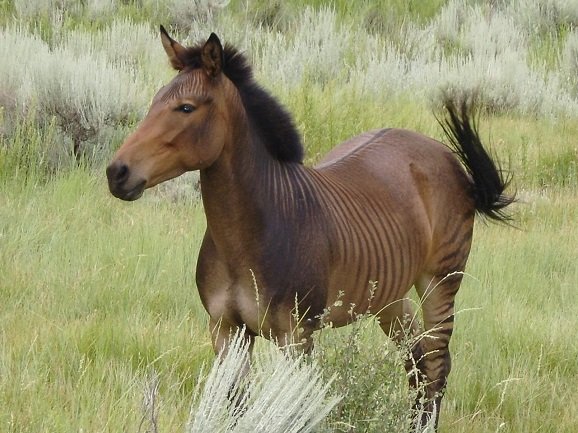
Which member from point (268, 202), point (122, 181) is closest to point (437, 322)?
point (268, 202)

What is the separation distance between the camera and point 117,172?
3.46m

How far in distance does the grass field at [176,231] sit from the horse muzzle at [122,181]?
71cm

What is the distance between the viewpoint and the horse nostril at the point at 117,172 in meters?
3.46

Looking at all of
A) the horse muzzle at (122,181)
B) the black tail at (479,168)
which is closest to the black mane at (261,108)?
the horse muzzle at (122,181)

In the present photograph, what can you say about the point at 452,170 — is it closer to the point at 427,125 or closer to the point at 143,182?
the point at 143,182

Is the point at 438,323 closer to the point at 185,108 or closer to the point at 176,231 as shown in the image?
the point at 185,108

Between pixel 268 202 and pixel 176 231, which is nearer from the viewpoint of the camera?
pixel 268 202

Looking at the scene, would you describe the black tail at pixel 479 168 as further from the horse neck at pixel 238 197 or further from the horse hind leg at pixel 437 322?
the horse neck at pixel 238 197

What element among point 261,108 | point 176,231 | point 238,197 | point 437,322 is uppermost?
point 261,108

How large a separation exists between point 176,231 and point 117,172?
3.35 meters

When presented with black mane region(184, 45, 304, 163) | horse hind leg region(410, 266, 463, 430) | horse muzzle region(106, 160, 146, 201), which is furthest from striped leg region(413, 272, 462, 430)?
horse muzzle region(106, 160, 146, 201)

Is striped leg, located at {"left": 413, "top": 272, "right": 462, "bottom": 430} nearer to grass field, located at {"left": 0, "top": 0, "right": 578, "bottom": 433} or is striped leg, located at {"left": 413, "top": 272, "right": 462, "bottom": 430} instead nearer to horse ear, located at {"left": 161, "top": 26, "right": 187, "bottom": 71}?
grass field, located at {"left": 0, "top": 0, "right": 578, "bottom": 433}

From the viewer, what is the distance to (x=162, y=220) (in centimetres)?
706

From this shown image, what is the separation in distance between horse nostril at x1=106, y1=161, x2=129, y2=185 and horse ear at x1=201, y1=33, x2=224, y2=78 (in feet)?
1.61
